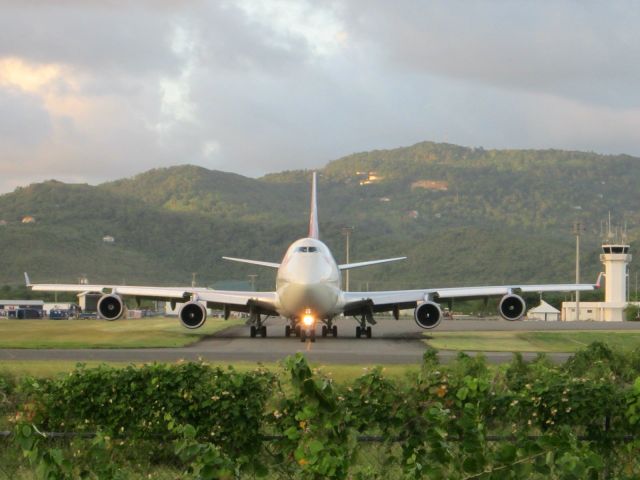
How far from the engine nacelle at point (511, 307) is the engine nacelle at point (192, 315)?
11760 mm

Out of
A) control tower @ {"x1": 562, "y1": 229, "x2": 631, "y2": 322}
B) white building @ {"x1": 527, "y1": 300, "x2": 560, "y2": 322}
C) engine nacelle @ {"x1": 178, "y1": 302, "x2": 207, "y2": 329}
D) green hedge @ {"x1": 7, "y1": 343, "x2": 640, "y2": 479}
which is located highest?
control tower @ {"x1": 562, "y1": 229, "x2": 631, "y2": 322}

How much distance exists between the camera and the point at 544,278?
500 ft

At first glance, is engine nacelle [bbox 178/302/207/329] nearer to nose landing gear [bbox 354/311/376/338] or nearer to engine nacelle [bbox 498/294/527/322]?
nose landing gear [bbox 354/311/376/338]

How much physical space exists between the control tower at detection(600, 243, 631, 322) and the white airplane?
46.4 m

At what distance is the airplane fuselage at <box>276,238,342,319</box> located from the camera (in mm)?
38156

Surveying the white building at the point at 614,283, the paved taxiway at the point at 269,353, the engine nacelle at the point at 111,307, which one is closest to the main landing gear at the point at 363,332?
the paved taxiway at the point at 269,353

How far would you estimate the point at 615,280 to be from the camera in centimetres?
9206

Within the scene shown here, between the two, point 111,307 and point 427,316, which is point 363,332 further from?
point 111,307

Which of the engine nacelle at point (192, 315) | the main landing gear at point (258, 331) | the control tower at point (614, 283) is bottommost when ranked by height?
the main landing gear at point (258, 331)

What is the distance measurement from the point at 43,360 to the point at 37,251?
107m

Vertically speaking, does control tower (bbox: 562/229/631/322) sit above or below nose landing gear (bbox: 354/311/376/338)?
above

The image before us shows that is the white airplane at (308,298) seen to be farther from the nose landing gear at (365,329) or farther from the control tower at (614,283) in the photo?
the control tower at (614,283)

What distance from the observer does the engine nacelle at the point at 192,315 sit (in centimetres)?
4088

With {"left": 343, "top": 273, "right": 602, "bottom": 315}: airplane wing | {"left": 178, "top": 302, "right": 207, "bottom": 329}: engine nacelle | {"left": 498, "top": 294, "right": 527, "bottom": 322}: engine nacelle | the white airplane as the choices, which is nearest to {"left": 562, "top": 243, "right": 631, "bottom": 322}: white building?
the white airplane
